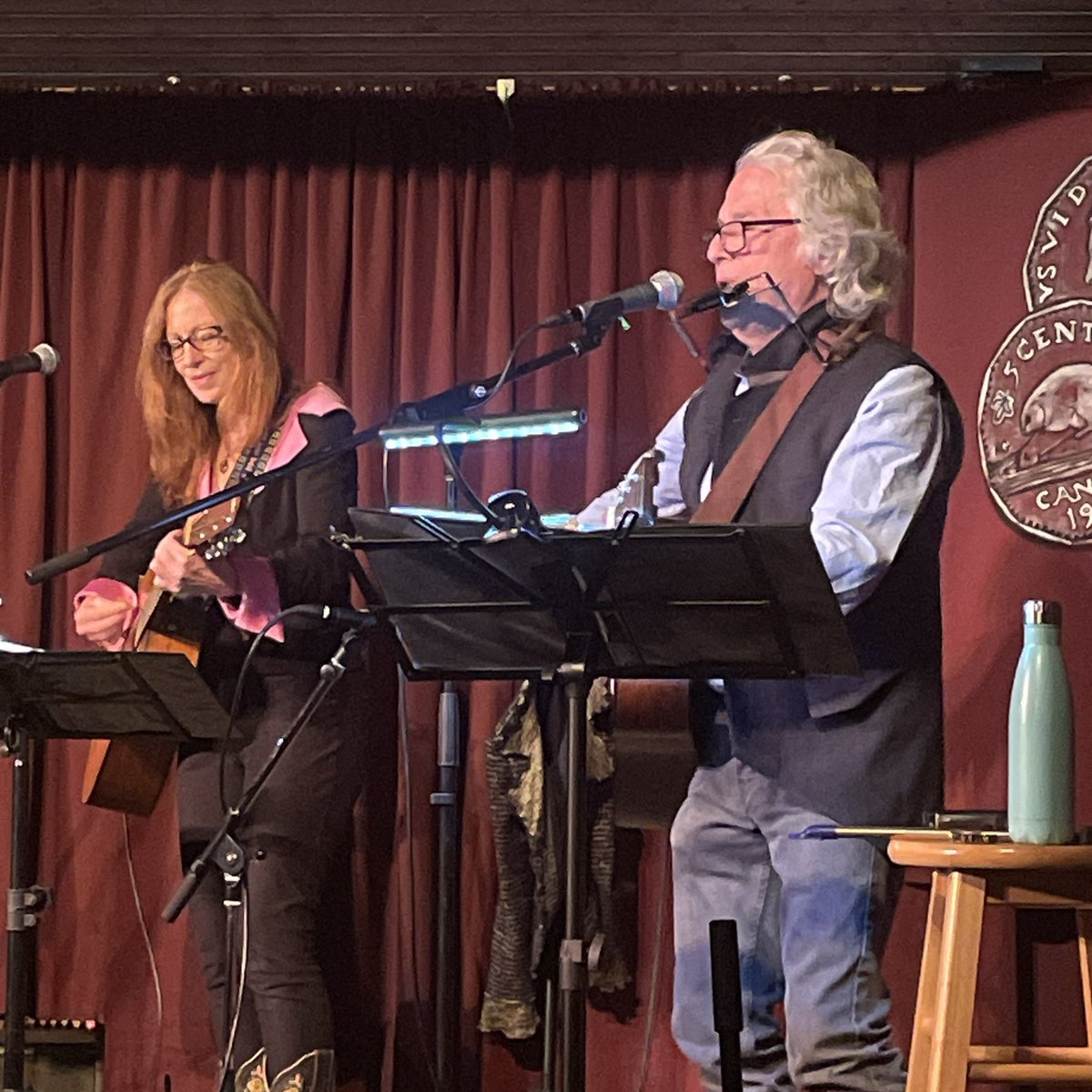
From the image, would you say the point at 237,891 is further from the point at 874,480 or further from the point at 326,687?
the point at 874,480

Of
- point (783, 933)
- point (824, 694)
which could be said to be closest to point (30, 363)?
point (824, 694)

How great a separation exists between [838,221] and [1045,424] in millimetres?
1027

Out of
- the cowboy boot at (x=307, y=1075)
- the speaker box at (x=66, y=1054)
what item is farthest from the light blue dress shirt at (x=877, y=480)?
the speaker box at (x=66, y=1054)

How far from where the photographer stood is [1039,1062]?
253cm

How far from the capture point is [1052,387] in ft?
12.5

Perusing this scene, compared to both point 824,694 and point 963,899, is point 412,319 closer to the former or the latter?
point 824,694

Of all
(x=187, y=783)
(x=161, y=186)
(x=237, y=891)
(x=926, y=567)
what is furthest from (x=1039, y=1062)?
(x=161, y=186)

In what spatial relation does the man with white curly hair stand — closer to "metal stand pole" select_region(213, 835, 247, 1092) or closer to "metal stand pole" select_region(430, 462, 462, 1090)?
"metal stand pole" select_region(213, 835, 247, 1092)

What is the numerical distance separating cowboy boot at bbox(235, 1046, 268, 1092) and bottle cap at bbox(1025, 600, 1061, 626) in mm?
1900

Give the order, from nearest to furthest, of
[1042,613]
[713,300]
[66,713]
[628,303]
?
[1042,613], [628,303], [713,300], [66,713]

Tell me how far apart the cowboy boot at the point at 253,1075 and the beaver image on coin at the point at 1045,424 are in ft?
6.76

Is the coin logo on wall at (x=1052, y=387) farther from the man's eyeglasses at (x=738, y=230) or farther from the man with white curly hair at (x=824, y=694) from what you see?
the man's eyeglasses at (x=738, y=230)

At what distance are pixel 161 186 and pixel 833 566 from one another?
7.93 ft

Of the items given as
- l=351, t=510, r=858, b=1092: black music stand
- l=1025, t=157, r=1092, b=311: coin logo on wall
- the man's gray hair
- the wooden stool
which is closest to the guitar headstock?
l=351, t=510, r=858, b=1092: black music stand
